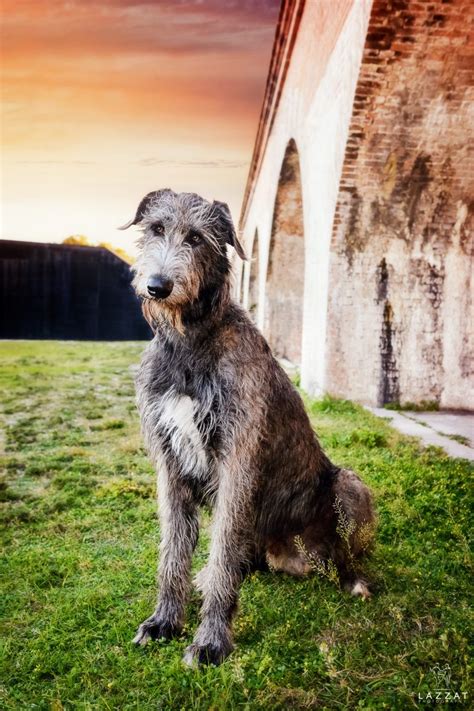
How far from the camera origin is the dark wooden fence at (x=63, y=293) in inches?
749

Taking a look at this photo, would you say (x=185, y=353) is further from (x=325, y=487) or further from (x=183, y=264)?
(x=325, y=487)

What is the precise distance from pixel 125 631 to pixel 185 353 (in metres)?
1.31

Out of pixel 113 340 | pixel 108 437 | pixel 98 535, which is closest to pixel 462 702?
pixel 98 535

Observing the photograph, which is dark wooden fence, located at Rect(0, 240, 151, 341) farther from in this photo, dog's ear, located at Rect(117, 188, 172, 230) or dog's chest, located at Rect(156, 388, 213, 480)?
dog's chest, located at Rect(156, 388, 213, 480)

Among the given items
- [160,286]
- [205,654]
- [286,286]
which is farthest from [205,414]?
[286,286]

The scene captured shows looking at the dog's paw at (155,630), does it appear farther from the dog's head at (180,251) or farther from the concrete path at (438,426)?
the concrete path at (438,426)

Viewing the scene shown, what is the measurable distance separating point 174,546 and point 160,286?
1.26m

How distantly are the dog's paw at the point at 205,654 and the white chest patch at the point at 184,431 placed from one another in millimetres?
709

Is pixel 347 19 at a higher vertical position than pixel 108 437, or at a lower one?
higher

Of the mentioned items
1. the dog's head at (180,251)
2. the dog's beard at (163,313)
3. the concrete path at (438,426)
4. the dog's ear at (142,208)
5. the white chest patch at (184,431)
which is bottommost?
the concrete path at (438,426)

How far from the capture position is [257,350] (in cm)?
249

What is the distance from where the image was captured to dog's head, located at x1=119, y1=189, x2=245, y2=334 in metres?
2.21

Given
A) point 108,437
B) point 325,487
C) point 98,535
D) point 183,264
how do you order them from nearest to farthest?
point 183,264
point 325,487
point 98,535
point 108,437

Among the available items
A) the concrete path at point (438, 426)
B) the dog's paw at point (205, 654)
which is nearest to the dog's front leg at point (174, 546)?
the dog's paw at point (205, 654)
